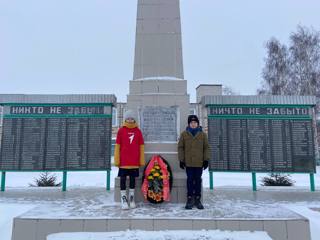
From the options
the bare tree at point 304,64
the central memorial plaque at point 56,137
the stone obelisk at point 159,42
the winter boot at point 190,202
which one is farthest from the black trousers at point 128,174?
the bare tree at point 304,64

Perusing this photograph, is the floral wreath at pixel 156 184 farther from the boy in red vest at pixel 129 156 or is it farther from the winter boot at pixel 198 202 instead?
the winter boot at pixel 198 202

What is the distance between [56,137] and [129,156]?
3475 mm

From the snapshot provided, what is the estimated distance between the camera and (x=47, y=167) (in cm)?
693

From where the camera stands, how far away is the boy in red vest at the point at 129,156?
14.3 feet

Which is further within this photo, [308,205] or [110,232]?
[308,205]

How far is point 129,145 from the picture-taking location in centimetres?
445

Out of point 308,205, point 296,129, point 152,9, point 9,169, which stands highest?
point 152,9

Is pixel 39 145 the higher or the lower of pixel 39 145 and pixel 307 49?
the lower

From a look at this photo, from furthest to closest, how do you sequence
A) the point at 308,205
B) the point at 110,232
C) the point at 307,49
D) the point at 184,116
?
the point at 307,49
the point at 308,205
the point at 184,116
the point at 110,232

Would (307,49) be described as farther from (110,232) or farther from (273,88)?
(110,232)

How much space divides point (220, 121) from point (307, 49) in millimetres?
11414

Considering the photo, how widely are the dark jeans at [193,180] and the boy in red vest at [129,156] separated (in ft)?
2.72

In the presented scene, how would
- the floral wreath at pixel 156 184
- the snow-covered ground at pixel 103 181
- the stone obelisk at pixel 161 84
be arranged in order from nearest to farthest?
the floral wreath at pixel 156 184
the stone obelisk at pixel 161 84
the snow-covered ground at pixel 103 181

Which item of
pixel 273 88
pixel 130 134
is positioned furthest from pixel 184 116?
pixel 273 88
